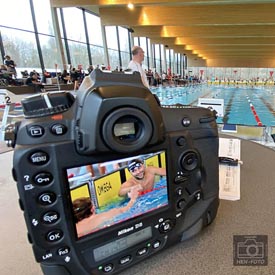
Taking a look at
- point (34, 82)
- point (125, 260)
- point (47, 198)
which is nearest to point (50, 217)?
point (47, 198)

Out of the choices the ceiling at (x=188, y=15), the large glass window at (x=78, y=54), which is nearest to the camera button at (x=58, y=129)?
the ceiling at (x=188, y=15)

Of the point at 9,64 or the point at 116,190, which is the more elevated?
the point at 9,64

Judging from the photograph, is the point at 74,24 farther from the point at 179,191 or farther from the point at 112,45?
the point at 179,191

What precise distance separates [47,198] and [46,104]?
119mm

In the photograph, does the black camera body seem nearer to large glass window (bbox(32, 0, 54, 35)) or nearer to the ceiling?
the ceiling

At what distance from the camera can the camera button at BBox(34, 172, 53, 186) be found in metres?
0.27

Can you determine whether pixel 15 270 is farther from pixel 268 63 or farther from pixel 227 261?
pixel 268 63

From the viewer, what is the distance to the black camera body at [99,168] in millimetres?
270

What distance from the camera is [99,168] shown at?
0.30 meters

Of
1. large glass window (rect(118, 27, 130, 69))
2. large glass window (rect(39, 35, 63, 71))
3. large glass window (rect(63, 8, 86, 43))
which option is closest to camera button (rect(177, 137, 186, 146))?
large glass window (rect(39, 35, 63, 71))

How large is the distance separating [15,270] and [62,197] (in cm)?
17

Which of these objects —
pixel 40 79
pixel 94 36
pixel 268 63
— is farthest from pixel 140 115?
pixel 268 63

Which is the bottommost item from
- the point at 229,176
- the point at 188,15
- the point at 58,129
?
the point at 229,176

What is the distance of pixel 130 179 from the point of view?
13.2 inches
